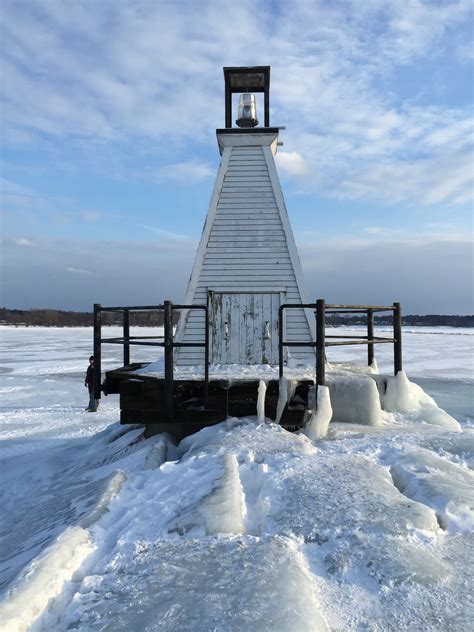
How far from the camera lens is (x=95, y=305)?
26.8 feet

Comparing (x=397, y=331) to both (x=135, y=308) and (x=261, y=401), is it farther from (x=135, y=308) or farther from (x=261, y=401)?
(x=135, y=308)

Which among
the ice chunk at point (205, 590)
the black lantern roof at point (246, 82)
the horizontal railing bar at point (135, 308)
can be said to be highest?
the black lantern roof at point (246, 82)

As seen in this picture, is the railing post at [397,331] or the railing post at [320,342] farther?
the railing post at [397,331]

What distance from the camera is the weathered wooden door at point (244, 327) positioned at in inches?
352

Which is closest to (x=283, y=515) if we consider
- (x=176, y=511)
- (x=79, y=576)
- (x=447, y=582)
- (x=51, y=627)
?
(x=176, y=511)

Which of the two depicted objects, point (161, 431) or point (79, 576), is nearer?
point (79, 576)

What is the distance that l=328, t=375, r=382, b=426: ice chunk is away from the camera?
22.7ft

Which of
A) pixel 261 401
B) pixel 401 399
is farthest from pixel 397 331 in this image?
pixel 261 401

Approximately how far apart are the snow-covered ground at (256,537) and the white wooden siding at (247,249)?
2.92 meters

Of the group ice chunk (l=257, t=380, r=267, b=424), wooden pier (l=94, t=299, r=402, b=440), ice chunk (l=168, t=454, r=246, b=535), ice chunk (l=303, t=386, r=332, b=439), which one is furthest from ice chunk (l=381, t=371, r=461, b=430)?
ice chunk (l=168, t=454, r=246, b=535)

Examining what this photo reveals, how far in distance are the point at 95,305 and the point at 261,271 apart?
321 cm

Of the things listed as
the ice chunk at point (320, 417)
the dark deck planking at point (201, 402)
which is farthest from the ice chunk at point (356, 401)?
the dark deck planking at point (201, 402)

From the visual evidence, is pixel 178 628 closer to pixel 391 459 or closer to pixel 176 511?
pixel 176 511

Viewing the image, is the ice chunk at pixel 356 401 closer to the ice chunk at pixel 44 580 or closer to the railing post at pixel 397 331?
the railing post at pixel 397 331
